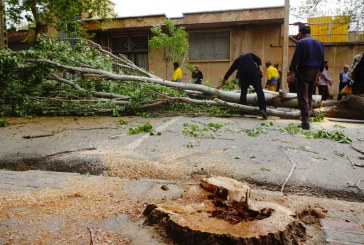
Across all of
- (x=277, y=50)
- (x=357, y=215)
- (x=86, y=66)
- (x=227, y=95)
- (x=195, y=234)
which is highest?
(x=277, y=50)

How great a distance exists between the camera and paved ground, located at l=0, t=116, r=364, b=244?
2.04 meters

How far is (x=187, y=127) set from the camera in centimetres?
514

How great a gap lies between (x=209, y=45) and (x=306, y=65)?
431 inches

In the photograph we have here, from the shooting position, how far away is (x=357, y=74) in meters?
6.22

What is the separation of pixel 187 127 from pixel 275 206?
10.7ft

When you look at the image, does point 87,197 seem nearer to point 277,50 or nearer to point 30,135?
point 30,135

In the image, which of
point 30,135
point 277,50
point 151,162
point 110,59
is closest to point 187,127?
point 151,162

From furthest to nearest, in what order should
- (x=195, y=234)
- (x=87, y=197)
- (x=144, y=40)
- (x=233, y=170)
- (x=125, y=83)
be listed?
(x=144, y=40) < (x=125, y=83) < (x=233, y=170) < (x=87, y=197) < (x=195, y=234)

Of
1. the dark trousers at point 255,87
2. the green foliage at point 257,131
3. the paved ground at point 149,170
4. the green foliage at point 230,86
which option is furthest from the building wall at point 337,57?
the green foliage at point 257,131

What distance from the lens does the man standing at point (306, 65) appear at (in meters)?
5.03

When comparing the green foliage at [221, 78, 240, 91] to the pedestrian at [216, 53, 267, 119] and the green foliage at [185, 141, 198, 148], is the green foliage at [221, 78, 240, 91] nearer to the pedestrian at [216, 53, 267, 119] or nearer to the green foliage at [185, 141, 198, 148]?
the pedestrian at [216, 53, 267, 119]

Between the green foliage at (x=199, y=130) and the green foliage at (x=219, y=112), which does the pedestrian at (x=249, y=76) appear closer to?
the green foliage at (x=219, y=112)

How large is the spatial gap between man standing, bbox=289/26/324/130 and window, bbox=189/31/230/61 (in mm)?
10378

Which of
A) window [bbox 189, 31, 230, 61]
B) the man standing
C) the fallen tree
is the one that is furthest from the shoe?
window [bbox 189, 31, 230, 61]
